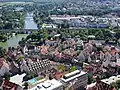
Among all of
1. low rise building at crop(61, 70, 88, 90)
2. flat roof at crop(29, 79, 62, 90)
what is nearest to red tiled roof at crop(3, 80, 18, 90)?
flat roof at crop(29, 79, 62, 90)

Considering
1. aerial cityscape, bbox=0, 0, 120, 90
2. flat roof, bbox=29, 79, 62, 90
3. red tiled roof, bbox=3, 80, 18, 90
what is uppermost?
flat roof, bbox=29, 79, 62, 90

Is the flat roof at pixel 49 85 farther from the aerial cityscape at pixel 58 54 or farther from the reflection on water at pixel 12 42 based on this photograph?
the reflection on water at pixel 12 42

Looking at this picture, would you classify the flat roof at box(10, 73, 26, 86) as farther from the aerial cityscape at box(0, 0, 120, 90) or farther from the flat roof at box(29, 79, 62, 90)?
the flat roof at box(29, 79, 62, 90)

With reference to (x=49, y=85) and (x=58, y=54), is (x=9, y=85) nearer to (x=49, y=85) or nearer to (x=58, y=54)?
(x=49, y=85)

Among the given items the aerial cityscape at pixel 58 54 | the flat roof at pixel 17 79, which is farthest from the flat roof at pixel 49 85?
the flat roof at pixel 17 79

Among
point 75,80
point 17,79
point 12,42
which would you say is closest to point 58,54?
point 17,79

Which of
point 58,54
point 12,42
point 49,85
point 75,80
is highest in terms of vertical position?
point 49,85

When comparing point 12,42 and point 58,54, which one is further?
point 12,42

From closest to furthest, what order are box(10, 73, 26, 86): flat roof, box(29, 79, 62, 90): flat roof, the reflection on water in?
1. box(29, 79, 62, 90): flat roof
2. box(10, 73, 26, 86): flat roof
3. the reflection on water
